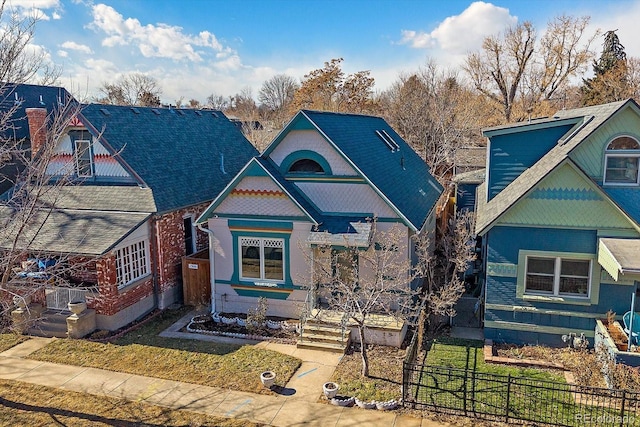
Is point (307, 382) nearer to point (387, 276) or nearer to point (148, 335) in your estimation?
point (387, 276)

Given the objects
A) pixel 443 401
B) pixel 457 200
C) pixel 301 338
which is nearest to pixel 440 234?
pixel 457 200

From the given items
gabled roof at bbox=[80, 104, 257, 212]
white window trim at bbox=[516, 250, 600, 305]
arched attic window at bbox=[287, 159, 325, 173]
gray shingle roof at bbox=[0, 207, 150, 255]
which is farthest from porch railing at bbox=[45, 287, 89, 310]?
white window trim at bbox=[516, 250, 600, 305]

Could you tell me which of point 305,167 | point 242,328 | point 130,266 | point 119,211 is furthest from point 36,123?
point 242,328

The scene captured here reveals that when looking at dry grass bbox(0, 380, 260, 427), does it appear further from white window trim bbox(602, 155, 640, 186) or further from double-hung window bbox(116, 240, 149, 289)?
white window trim bbox(602, 155, 640, 186)

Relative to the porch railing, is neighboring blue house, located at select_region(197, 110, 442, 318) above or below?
above

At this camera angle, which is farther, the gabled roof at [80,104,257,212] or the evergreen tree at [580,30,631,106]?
the evergreen tree at [580,30,631,106]

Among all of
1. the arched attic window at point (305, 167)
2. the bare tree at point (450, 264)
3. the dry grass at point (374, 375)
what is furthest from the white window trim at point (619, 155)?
the arched attic window at point (305, 167)

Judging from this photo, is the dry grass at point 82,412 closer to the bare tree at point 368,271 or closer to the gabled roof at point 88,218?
the gabled roof at point 88,218
